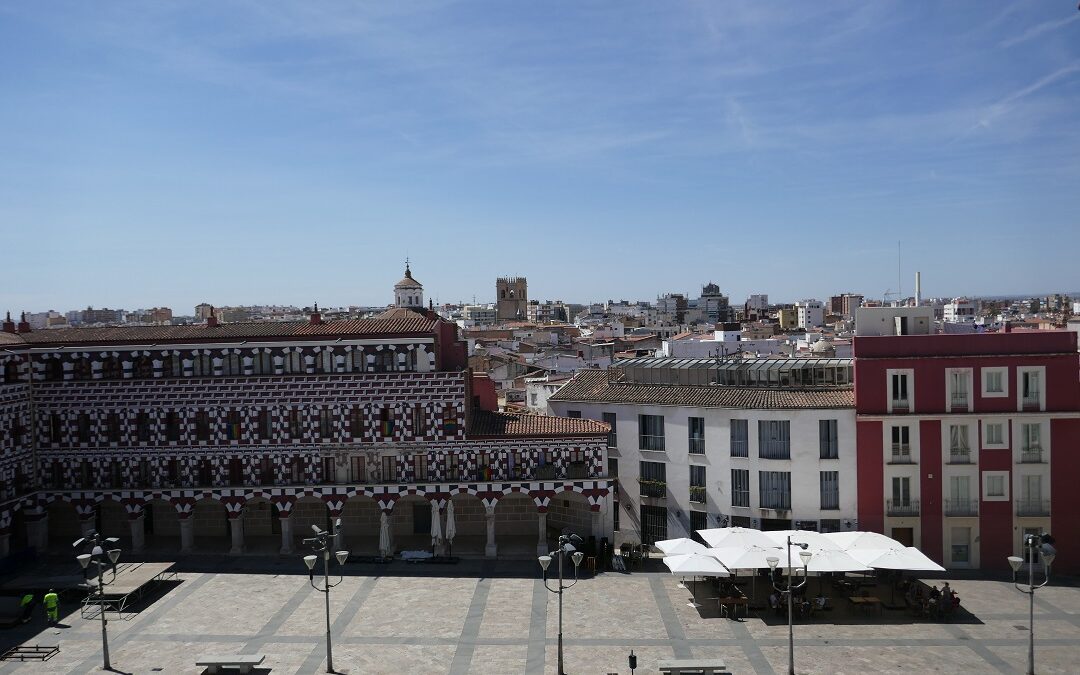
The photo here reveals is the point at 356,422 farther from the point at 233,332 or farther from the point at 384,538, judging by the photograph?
the point at 233,332

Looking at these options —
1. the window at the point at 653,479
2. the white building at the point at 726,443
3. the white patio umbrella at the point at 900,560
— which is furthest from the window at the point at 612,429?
the white patio umbrella at the point at 900,560

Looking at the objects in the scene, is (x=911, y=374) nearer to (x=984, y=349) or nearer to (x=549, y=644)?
(x=984, y=349)

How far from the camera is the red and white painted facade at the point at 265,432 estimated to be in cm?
4538

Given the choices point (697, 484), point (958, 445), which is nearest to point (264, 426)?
point (697, 484)

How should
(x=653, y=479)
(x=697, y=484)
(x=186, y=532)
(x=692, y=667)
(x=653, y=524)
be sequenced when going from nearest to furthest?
(x=692, y=667), (x=697, y=484), (x=186, y=532), (x=653, y=479), (x=653, y=524)

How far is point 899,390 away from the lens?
42938mm

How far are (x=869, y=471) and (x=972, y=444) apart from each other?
16.0ft

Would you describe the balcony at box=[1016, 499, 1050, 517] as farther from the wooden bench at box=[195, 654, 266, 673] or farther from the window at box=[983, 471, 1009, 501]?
the wooden bench at box=[195, 654, 266, 673]

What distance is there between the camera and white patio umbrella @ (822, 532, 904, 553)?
37938 mm

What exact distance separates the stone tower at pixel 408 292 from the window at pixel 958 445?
1311 inches

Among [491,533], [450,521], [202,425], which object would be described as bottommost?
A: [491,533]

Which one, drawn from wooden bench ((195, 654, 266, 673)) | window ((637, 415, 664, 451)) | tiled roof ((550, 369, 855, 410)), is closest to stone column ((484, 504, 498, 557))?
tiled roof ((550, 369, 855, 410))

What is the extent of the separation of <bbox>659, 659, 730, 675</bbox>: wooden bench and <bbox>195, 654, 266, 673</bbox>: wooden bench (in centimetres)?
1407

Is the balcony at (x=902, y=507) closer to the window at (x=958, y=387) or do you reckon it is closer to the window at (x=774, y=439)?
the window at (x=958, y=387)
